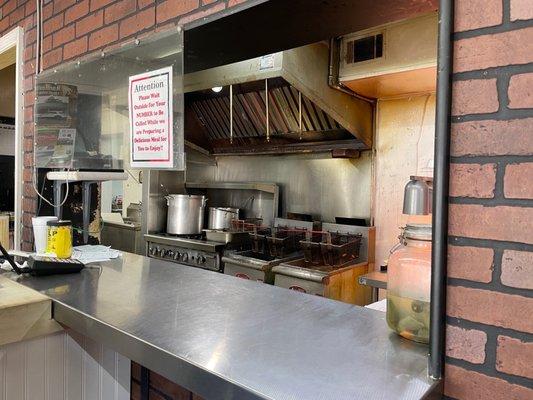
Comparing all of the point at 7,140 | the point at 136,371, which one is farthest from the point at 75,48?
the point at 7,140

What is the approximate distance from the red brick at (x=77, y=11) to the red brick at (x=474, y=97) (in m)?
1.86

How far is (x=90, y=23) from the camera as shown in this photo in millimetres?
2029

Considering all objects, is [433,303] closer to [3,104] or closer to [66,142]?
[66,142]

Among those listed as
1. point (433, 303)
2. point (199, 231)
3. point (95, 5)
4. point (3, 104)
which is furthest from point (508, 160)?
point (3, 104)

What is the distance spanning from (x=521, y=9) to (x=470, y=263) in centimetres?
49

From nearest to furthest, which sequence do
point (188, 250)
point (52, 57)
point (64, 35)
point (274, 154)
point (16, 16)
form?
point (64, 35) → point (52, 57) → point (16, 16) → point (188, 250) → point (274, 154)

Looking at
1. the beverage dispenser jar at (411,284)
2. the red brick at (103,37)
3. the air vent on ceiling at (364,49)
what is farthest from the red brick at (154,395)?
the air vent on ceiling at (364,49)

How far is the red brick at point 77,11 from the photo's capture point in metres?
2.06

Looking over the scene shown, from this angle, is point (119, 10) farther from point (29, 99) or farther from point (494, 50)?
point (494, 50)

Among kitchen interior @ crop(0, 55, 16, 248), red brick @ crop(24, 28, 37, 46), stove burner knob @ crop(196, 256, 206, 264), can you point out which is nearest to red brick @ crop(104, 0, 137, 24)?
red brick @ crop(24, 28, 37, 46)

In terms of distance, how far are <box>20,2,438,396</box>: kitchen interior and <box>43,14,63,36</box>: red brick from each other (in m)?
0.26

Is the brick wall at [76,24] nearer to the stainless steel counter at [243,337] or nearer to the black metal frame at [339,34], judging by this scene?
the black metal frame at [339,34]

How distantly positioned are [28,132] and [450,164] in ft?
8.01

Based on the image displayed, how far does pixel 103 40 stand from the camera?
76.8 inches
